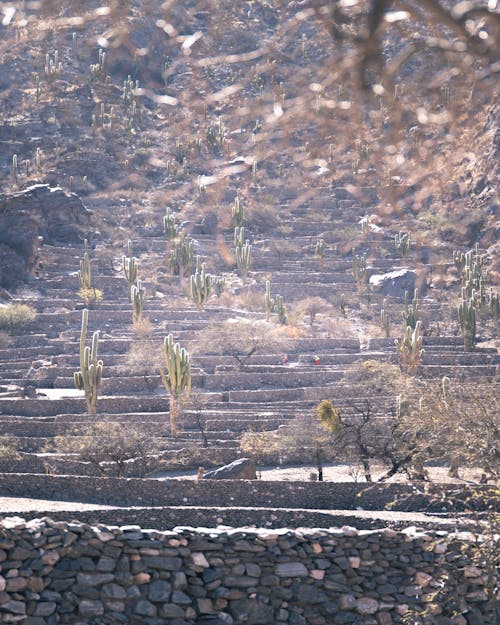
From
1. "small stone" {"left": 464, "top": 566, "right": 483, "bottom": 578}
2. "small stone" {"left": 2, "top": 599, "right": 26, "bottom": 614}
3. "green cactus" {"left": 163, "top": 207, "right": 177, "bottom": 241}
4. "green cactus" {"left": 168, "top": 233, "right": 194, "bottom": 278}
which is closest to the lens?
"small stone" {"left": 2, "top": 599, "right": 26, "bottom": 614}

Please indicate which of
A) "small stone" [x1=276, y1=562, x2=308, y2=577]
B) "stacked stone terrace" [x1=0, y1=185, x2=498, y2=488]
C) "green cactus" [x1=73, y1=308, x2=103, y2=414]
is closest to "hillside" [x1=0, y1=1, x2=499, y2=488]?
"stacked stone terrace" [x1=0, y1=185, x2=498, y2=488]

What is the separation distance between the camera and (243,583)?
33.7 ft

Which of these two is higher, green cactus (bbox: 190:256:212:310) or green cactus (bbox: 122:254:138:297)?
green cactus (bbox: 122:254:138:297)

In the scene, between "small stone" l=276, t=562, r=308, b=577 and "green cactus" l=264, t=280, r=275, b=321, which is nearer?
"small stone" l=276, t=562, r=308, b=577

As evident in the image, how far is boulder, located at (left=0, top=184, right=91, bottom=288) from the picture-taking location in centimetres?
4462

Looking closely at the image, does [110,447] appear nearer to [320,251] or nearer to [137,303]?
[137,303]

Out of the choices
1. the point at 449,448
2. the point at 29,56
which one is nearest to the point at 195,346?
the point at 449,448

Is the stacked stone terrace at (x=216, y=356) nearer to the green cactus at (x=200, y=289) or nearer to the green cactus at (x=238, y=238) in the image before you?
the green cactus at (x=200, y=289)

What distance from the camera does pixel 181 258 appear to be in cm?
4591

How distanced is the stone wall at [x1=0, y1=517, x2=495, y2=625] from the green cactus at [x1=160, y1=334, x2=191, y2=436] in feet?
54.6

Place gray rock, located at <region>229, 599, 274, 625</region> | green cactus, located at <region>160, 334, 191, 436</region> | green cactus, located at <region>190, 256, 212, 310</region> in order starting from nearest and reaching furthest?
gray rock, located at <region>229, 599, 274, 625</region> < green cactus, located at <region>160, 334, 191, 436</region> < green cactus, located at <region>190, 256, 212, 310</region>

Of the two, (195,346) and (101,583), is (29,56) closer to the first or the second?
(195,346)

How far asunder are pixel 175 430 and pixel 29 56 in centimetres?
4763

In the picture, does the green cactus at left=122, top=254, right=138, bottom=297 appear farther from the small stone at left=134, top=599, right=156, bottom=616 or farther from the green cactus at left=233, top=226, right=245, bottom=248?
the small stone at left=134, top=599, right=156, bottom=616
